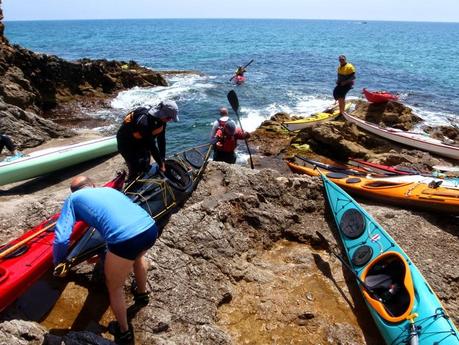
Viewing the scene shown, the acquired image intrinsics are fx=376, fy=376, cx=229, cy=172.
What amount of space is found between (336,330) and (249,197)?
7.28ft

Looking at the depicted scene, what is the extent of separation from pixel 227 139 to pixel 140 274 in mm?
4395

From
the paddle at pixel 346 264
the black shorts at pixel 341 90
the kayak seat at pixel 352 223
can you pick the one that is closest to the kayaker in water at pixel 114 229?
the paddle at pixel 346 264

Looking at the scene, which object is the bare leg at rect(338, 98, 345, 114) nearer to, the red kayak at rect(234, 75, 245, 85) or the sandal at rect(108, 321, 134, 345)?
the red kayak at rect(234, 75, 245, 85)

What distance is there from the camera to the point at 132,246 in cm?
321

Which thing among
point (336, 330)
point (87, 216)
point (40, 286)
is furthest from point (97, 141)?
point (336, 330)

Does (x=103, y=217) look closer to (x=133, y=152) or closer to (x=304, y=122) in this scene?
(x=133, y=152)

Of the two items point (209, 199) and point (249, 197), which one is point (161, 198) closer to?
point (209, 199)

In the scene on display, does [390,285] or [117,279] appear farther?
[390,285]

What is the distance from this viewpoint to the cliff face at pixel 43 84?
934 cm

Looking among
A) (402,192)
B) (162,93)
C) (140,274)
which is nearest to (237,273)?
(140,274)

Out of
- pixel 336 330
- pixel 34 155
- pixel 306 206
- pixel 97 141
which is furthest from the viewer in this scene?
pixel 97 141

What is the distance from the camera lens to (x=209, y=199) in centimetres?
547

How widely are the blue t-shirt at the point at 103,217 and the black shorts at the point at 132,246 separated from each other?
0.03m

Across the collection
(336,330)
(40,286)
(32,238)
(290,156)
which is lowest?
(290,156)
